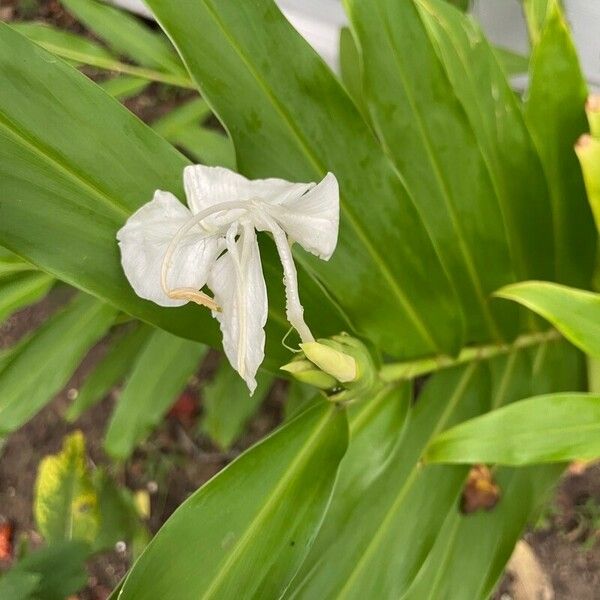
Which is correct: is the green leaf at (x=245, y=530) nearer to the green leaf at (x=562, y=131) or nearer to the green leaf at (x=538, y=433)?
the green leaf at (x=538, y=433)

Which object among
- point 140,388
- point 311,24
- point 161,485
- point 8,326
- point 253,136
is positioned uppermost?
point 253,136

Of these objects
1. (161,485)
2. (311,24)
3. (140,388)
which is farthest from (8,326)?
(311,24)

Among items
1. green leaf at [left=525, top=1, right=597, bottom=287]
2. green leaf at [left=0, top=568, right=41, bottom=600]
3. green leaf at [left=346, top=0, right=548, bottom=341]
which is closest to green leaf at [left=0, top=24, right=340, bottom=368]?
green leaf at [left=346, top=0, right=548, bottom=341]

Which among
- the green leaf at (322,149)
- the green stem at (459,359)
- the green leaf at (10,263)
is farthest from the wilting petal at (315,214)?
the green leaf at (10,263)

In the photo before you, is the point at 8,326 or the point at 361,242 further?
the point at 8,326

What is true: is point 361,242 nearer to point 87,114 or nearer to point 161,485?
point 87,114

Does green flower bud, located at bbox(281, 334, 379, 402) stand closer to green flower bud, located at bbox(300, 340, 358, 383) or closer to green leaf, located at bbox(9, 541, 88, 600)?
green flower bud, located at bbox(300, 340, 358, 383)
